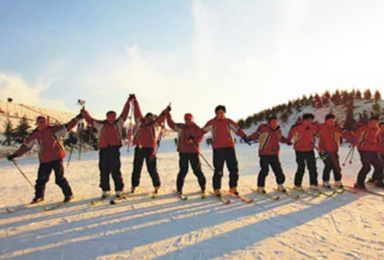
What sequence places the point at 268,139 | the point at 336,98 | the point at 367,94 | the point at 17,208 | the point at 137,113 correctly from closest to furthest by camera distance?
the point at 17,208 → the point at 137,113 → the point at 268,139 → the point at 367,94 → the point at 336,98

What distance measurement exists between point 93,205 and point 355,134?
7.70 metres

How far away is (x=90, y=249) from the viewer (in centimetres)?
387

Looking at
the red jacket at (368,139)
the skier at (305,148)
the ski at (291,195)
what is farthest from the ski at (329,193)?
the red jacket at (368,139)

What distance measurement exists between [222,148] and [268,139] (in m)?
1.33

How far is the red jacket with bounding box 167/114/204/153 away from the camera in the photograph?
278 inches

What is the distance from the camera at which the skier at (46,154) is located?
640cm

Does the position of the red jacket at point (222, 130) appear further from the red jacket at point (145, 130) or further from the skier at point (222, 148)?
the red jacket at point (145, 130)

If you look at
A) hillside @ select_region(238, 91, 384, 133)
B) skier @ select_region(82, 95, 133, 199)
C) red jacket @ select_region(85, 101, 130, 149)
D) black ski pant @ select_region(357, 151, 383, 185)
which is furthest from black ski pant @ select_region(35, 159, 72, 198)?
hillside @ select_region(238, 91, 384, 133)

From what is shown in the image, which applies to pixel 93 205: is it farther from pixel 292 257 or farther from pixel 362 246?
pixel 362 246

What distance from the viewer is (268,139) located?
732cm

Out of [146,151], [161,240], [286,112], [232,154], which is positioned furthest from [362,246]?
[286,112]

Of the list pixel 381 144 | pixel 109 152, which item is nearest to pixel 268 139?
pixel 109 152

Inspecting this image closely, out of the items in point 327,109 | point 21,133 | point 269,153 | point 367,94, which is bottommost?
point 269,153

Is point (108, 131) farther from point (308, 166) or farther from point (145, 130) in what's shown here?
point (308, 166)
